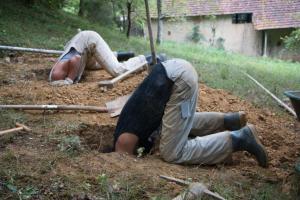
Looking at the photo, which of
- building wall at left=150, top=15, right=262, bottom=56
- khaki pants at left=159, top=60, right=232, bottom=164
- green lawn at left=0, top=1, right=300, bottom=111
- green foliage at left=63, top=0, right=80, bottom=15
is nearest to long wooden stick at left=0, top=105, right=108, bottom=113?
khaki pants at left=159, top=60, right=232, bottom=164

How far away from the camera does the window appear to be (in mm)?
25312

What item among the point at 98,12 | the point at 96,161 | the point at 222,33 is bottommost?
the point at 222,33

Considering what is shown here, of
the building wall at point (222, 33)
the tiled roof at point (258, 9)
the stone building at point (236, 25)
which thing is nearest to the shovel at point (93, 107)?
the tiled roof at point (258, 9)

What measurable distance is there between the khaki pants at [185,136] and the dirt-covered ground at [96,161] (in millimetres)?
99

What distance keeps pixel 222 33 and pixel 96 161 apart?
22681 millimetres

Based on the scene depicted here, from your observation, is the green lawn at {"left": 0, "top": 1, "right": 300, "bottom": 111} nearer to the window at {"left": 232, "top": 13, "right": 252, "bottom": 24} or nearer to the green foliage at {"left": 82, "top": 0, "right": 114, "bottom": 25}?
A: the green foliage at {"left": 82, "top": 0, "right": 114, "bottom": 25}

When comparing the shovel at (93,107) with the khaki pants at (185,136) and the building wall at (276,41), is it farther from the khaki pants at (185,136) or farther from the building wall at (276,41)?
the building wall at (276,41)

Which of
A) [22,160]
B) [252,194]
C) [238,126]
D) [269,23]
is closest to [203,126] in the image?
[238,126]

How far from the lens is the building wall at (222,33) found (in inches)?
999

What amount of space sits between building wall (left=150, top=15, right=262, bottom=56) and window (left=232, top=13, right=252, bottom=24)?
6.3 inches

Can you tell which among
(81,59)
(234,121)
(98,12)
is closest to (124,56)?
(81,59)

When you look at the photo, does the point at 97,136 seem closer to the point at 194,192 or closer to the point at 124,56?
the point at 194,192

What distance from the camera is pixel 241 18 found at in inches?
1002

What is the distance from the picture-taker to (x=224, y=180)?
394cm
